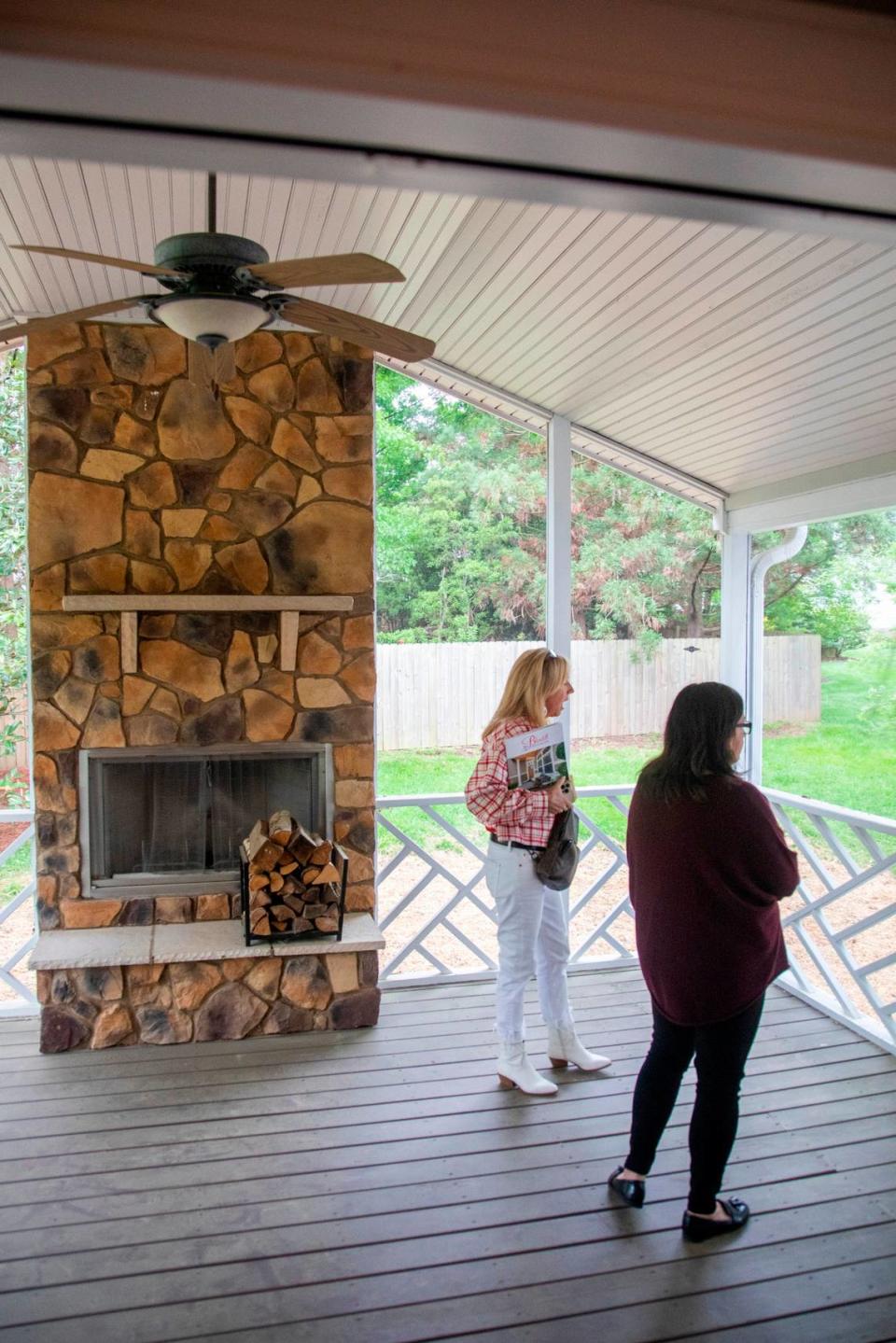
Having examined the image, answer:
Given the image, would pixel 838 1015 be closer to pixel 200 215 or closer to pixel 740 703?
pixel 740 703

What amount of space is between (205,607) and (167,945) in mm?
1297

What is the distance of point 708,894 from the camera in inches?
91.5

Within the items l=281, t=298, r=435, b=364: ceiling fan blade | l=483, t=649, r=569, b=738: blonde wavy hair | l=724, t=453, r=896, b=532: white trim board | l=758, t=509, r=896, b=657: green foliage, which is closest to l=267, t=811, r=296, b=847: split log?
l=483, t=649, r=569, b=738: blonde wavy hair

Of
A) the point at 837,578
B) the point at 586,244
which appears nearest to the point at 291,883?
the point at 586,244

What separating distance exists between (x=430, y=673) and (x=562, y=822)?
5278 mm

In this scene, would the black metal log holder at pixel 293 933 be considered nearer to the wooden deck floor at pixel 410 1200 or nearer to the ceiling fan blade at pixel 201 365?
the wooden deck floor at pixel 410 1200

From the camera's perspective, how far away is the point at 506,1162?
301 cm

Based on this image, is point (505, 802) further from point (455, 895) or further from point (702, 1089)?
point (455, 895)

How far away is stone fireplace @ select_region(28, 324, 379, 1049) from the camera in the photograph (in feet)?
13.0

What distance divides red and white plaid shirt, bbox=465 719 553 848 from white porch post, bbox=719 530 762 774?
81.8 inches

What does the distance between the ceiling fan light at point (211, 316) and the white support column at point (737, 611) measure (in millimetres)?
3236

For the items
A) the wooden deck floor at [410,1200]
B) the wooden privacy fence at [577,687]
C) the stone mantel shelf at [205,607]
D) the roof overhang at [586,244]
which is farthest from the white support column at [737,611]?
the wooden privacy fence at [577,687]

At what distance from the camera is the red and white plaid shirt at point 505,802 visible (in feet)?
10.7

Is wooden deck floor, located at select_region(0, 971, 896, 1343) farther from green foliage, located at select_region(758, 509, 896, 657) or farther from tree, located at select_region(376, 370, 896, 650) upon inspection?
tree, located at select_region(376, 370, 896, 650)
